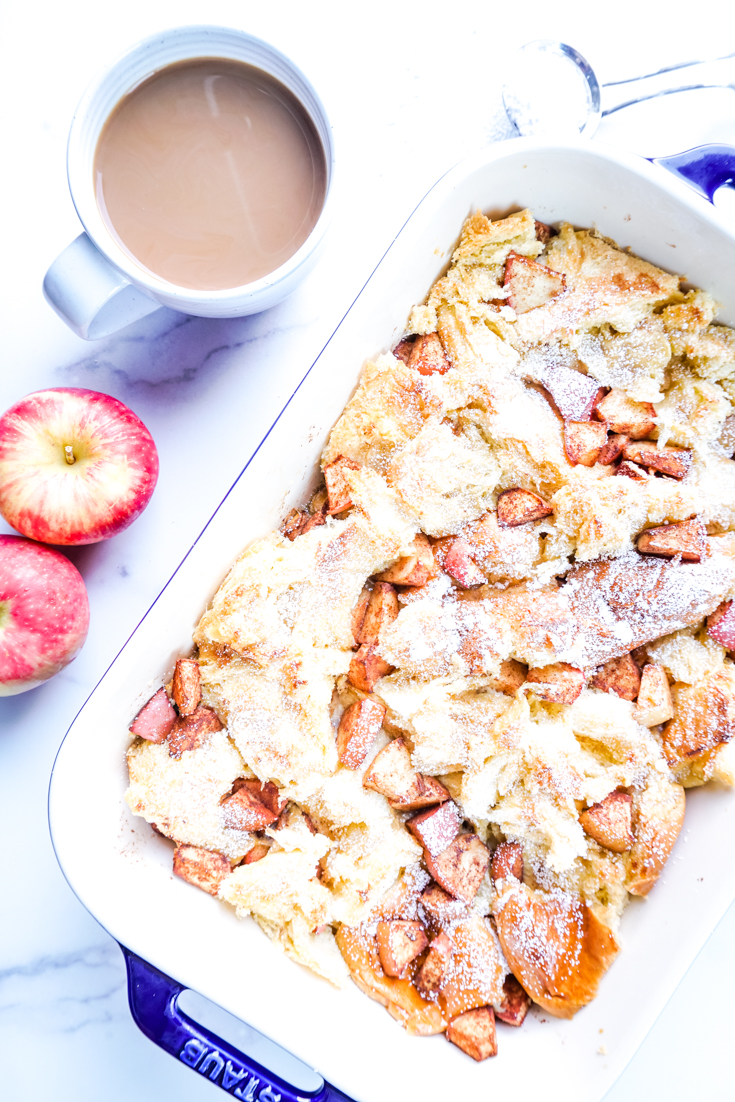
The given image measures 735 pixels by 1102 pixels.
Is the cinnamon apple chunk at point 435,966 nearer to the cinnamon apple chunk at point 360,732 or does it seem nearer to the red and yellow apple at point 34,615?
the cinnamon apple chunk at point 360,732

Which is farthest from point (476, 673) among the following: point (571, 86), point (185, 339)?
point (571, 86)

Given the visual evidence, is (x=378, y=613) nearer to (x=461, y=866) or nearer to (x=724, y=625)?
(x=461, y=866)

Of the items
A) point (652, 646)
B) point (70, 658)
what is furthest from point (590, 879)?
point (70, 658)

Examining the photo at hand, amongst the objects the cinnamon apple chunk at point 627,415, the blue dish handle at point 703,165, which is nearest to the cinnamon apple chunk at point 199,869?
the cinnamon apple chunk at point 627,415

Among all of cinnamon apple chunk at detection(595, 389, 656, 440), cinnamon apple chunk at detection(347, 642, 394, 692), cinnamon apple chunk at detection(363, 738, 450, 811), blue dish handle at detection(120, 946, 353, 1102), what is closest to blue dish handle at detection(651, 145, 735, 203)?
cinnamon apple chunk at detection(595, 389, 656, 440)

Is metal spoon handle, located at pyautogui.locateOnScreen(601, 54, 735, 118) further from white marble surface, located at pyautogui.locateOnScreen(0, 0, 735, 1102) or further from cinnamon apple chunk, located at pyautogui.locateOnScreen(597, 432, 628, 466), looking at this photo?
cinnamon apple chunk, located at pyautogui.locateOnScreen(597, 432, 628, 466)
